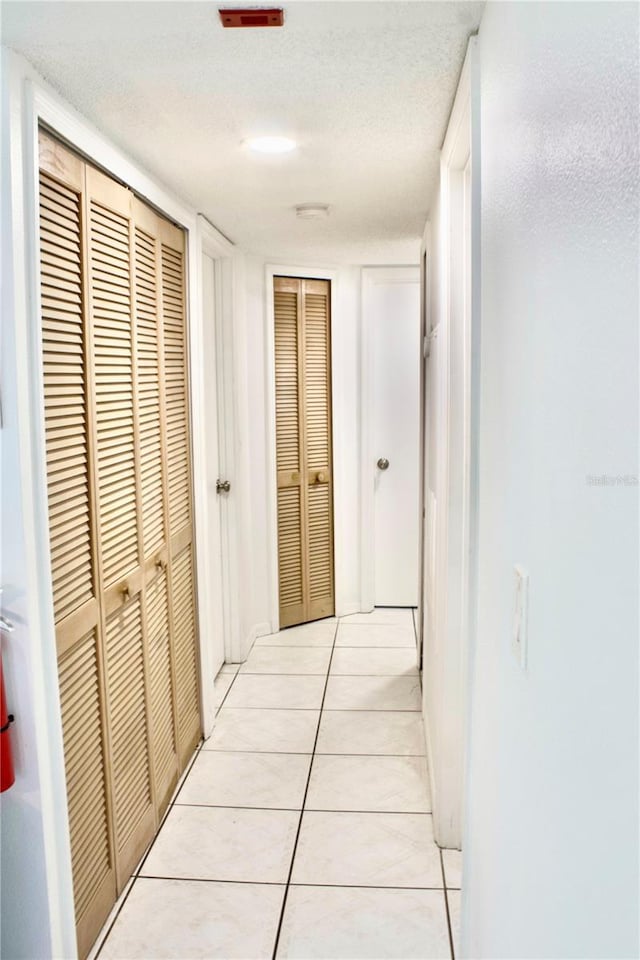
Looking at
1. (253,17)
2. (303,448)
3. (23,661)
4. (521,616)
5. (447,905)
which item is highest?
(253,17)

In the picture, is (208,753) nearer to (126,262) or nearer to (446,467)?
(446,467)

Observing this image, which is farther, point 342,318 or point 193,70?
point 342,318

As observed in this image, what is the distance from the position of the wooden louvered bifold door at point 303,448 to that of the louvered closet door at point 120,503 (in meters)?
1.97

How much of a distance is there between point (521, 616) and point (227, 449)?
293 centimetres

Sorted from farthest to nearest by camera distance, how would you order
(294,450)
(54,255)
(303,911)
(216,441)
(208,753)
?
(294,450) → (216,441) → (208,753) → (303,911) → (54,255)

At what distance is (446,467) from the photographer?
2.20 metres

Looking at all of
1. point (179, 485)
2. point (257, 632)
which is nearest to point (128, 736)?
point (179, 485)

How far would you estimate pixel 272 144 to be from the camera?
210cm

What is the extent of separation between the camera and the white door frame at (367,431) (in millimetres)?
4348

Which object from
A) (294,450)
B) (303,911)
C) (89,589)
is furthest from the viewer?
(294,450)

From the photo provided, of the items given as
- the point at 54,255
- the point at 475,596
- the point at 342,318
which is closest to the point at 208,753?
Result: the point at 475,596

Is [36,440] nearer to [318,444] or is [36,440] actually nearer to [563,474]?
[563,474]

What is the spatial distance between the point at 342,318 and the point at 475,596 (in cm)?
305

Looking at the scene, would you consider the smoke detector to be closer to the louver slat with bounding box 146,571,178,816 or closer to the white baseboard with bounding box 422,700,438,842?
the louver slat with bounding box 146,571,178,816
